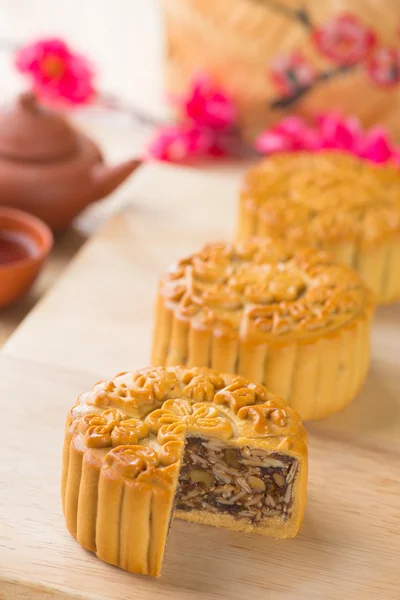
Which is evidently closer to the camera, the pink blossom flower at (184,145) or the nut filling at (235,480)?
the nut filling at (235,480)

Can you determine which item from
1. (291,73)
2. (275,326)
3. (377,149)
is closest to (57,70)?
(291,73)

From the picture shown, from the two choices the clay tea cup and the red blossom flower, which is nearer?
the clay tea cup

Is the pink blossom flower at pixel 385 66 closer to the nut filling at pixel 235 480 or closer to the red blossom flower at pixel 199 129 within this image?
the red blossom flower at pixel 199 129

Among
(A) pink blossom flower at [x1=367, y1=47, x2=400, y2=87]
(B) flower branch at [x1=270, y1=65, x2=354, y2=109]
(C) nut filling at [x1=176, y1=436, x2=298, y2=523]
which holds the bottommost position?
(C) nut filling at [x1=176, y1=436, x2=298, y2=523]

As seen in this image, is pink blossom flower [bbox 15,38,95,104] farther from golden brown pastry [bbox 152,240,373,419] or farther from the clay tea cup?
golden brown pastry [bbox 152,240,373,419]

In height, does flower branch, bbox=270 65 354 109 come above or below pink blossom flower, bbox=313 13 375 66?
below

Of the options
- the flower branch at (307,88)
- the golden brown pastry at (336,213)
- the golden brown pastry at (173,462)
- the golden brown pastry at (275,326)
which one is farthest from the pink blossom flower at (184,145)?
the golden brown pastry at (173,462)

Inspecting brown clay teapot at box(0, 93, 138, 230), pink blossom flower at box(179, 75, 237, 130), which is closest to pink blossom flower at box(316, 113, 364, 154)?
pink blossom flower at box(179, 75, 237, 130)
